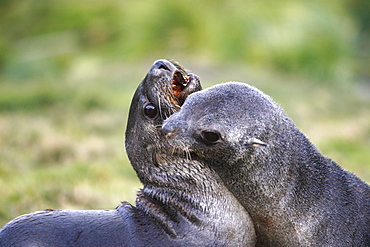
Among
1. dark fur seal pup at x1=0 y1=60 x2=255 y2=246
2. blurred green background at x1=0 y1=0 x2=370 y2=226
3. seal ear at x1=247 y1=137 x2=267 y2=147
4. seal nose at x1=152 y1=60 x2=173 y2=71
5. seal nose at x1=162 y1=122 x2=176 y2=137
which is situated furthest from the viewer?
blurred green background at x1=0 y1=0 x2=370 y2=226

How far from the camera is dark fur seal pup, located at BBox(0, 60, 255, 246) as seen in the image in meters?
4.26

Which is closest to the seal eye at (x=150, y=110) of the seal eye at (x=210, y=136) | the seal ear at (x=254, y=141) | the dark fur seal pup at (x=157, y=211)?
the dark fur seal pup at (x=157, y=211)

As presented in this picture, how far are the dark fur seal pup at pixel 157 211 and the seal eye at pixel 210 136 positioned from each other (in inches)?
14.3

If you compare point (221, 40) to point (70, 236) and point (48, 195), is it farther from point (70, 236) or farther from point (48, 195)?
point (70, 236)

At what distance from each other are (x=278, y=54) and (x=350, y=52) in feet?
8.66

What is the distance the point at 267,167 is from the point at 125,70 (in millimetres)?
12949

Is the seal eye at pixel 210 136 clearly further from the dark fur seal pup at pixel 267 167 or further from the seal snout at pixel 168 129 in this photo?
the seal snout at pixel 168 129

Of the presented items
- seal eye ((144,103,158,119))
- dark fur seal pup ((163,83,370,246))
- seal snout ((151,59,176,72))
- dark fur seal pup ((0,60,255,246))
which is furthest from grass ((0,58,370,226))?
Answer: dark fur seal pup ((163,83,370,246))

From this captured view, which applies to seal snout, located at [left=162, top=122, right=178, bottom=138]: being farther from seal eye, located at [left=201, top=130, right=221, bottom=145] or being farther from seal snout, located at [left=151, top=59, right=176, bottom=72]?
seal snout, located at [left=151, top=59, right=176, bottom=72]

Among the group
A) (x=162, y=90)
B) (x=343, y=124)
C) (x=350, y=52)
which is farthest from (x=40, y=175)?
(x=350, y=52)

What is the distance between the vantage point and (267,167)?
4.46 metres

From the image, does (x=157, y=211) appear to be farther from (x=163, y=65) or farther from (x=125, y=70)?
(x=125, y=70)

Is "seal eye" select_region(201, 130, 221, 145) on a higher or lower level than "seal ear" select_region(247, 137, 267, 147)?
higher

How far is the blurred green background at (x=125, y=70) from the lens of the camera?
906cm
